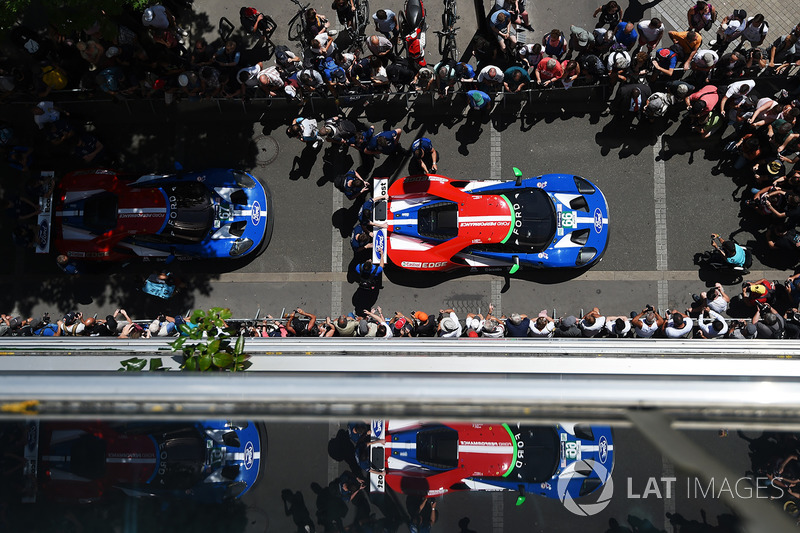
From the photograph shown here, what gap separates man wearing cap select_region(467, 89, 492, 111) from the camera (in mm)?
11492

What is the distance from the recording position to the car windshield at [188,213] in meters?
11.2

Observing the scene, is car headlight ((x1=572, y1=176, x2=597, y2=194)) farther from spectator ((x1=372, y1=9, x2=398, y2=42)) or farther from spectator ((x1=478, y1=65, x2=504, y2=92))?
spectator ((x1=372, y1=9, x2=398, y2=42))

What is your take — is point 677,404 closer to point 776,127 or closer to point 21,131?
point 776,127

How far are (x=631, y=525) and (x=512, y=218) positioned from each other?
789 cm

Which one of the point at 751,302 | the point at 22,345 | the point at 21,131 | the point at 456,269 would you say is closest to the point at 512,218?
the point at 456,269

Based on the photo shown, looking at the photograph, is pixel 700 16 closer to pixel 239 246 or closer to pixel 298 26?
pixel 298 26

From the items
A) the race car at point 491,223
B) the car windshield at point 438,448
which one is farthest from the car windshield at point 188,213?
the car windshield at point 438,448

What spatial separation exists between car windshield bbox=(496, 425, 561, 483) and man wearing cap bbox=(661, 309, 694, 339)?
792 centimetres

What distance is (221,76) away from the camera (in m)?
12.1

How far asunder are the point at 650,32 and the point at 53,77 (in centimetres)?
1239

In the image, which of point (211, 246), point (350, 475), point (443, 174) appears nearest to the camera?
point (350, 475)

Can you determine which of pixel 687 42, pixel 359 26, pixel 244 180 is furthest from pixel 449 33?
pixel 244 180

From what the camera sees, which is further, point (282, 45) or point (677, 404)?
point (282, 45)

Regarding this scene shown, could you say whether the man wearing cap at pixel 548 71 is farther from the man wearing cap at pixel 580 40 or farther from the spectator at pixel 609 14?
the spectator at pixel 609 14
